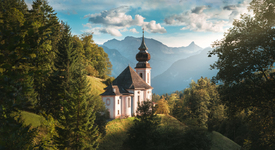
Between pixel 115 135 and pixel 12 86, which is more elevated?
pixel 12 86

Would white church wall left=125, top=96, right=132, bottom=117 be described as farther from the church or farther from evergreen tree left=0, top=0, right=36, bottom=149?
evergreen tree left=0, top=0, right=36, bottom=149

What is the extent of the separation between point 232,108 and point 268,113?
1.78m

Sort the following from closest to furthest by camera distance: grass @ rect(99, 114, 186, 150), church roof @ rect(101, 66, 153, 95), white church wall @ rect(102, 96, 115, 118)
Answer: grass @ rect(99, 114, 186, 150) → white church wall @ rect(102, 96, 115, 118) → church roof @ rect(101, 66, 153, 95)

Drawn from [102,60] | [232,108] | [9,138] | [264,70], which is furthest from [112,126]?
[102,60]

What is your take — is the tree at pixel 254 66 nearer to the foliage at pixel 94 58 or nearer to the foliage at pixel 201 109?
the foliage at pixel 201 109

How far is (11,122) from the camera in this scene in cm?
235

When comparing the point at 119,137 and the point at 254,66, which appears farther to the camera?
the point at 119,137

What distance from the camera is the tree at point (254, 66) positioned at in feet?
33.6

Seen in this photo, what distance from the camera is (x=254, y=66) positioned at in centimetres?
1091

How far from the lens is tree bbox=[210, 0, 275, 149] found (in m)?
10.2

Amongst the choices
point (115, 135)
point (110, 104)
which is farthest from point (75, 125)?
point (110, 104)

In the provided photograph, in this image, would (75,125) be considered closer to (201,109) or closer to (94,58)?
(201,109)

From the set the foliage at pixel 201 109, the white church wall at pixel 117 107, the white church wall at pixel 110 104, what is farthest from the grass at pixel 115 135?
the foliage at pixel 201 109

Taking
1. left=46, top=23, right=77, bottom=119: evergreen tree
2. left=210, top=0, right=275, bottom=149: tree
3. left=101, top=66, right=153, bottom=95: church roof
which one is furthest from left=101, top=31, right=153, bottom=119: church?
left=210, top=0, right=275, bottom=149: tree
